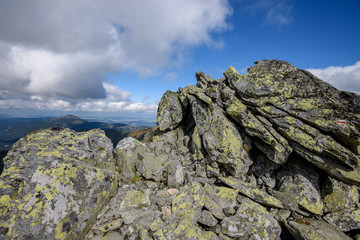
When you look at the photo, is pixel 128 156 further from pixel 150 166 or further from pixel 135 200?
pixel 135 200

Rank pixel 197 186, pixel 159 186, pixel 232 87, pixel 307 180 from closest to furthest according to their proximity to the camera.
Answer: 1. pixel 197 186
2. pixel 159 186
3. pixel 307 180
4. pixel 232 87

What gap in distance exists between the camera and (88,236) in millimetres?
7914

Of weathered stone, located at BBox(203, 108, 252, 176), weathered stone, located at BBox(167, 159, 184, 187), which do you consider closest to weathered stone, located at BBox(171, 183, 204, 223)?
weathered stone, located at BBox(167, 159, 184, 187)

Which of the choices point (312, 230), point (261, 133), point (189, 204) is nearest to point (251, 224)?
point (189, 204)

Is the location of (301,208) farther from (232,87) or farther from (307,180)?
(232,87)

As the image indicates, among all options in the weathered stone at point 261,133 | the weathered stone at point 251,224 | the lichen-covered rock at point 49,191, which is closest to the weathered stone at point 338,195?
the weathered stone at point 261,133

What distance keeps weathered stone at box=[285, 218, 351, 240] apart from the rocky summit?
0.21 feet

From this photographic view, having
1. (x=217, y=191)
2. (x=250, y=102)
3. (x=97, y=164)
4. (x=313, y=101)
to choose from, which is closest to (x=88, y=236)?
(x=97, y=164)

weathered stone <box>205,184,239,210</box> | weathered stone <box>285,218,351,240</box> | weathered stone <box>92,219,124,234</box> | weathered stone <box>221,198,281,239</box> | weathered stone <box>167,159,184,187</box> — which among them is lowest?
weathered stone <box>285,218,351,240</box>

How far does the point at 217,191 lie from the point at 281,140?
776 centimetres

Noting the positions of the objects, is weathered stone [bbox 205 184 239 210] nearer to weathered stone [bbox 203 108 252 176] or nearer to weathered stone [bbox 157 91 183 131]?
weathered stone [bbox 203 108 252 176]

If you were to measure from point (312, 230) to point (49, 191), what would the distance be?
656 inches

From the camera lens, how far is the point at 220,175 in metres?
14.0

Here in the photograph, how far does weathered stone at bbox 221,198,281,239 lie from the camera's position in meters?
9.08
